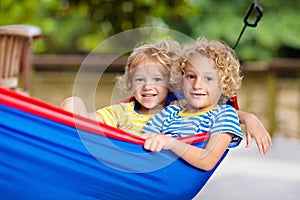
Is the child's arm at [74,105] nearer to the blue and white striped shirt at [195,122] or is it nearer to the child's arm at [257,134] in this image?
the blue and white striped shirt at [195,122]

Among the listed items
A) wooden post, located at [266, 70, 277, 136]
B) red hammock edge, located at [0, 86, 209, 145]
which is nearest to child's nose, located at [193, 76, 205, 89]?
red hammock edge, located at [0, 86, 209, 145]

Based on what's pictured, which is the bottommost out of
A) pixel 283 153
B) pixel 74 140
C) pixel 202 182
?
pixel 283 153

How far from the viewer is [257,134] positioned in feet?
6.01

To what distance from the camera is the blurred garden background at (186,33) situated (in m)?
4.98

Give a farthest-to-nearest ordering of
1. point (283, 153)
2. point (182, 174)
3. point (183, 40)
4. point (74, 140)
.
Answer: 1. point (283, 153)
2. point (183, 40)
3. point (182, 174)
4. point (74, 140)

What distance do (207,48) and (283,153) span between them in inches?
98.6

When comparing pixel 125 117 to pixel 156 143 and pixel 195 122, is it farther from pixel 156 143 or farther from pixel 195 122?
pixel 156 143

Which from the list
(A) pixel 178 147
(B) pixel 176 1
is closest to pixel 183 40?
(A) pixel 178 147

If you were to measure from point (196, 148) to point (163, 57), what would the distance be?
371mm

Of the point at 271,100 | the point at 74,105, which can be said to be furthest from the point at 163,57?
the point at 271,100

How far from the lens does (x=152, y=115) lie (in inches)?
79.0

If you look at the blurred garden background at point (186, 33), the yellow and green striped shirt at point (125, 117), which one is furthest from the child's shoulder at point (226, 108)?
the blurred garden background at point (186, 33)

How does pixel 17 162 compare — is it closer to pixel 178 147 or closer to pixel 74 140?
pixel 74 140

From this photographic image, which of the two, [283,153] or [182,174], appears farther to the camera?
[283,153]
